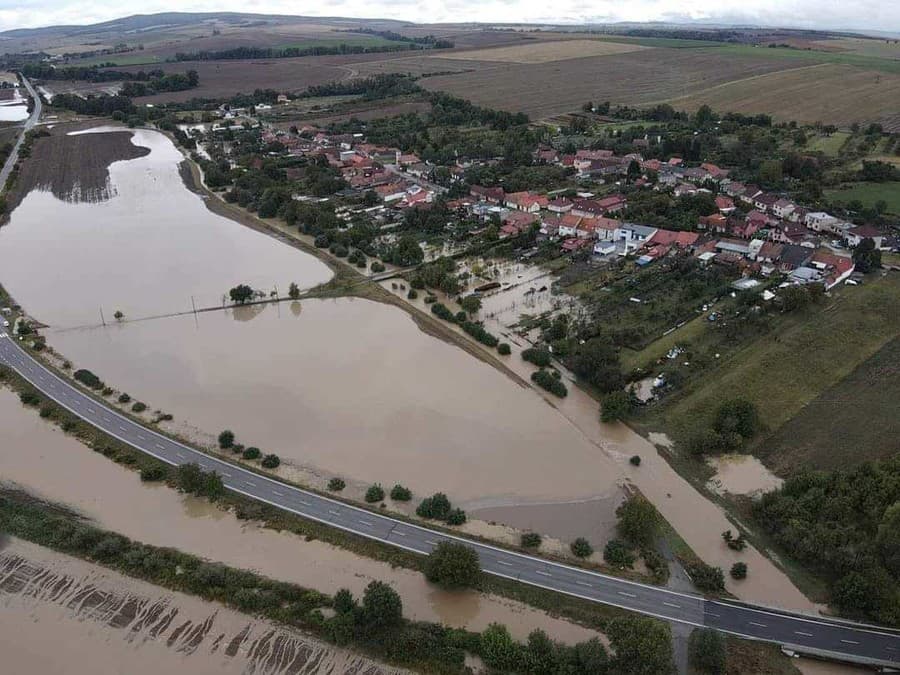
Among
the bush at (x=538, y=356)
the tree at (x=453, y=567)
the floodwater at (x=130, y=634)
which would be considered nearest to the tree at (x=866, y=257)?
the bush at (x=538, y=356)

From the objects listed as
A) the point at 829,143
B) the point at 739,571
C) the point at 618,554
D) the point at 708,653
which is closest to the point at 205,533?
the point at 618,554

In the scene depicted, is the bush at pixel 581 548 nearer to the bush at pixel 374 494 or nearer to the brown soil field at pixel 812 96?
the bush at pixel 374 494

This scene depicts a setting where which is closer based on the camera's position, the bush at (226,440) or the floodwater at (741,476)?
the floodwater at (741,476)

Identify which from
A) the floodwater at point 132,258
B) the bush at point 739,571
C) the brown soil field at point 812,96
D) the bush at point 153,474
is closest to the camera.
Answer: the bush at point 739,571

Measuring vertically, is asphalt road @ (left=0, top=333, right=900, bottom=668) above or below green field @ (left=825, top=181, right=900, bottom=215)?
below

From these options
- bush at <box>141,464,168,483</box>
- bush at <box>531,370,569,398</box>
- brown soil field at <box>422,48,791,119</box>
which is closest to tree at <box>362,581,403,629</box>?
bush at <box>141,464,168,483</box>

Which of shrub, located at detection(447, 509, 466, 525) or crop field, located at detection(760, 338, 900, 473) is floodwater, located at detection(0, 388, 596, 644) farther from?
crop field, located at detection(760, 338, 900, 473)

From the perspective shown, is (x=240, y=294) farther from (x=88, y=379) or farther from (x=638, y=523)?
(x=638, y=523)
